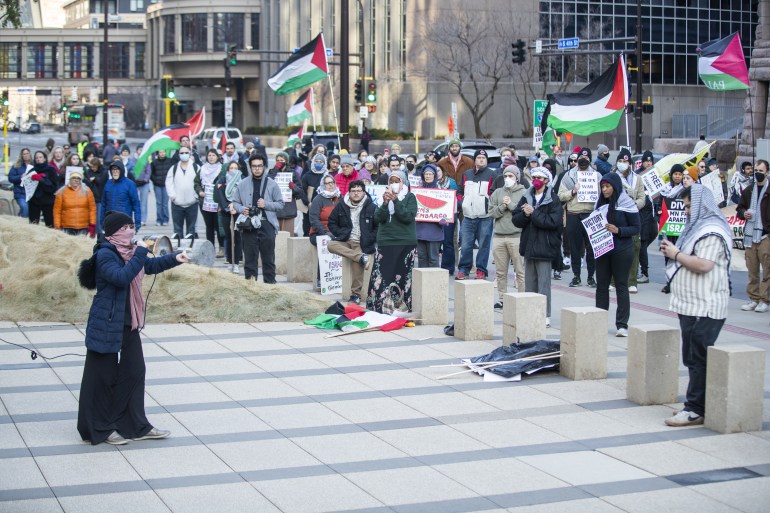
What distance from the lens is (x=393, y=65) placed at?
66.6 metres

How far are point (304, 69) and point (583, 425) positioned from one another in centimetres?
1618

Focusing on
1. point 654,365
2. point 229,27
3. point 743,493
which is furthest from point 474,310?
point 229,27

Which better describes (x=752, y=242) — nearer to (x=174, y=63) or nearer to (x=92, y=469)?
(x=92, y=469)

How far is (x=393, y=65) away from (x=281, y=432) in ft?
193

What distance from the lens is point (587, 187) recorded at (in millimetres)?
16484

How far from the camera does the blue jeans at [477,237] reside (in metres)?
17.4

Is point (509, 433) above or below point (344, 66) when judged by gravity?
below

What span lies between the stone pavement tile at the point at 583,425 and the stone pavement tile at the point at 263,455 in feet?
6.79

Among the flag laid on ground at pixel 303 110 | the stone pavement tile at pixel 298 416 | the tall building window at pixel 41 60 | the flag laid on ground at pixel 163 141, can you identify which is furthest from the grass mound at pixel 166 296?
the tall building window at pixel 41 60

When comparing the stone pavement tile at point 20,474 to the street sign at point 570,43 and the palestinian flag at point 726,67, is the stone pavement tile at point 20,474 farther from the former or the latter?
the street sign at point 570,43

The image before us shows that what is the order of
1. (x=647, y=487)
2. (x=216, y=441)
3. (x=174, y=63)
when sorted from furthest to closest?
(x=174, y=63)
(x=216, y=441)
(x=647, y=487)

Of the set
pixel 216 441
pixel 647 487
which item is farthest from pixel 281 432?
pixel 647 487

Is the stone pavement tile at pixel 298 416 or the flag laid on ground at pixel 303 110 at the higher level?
the flag laid on ground at pixel 303 110

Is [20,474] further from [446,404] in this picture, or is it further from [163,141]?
[163,141]
